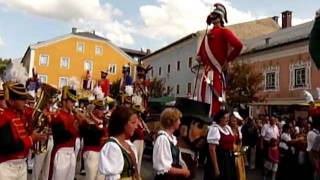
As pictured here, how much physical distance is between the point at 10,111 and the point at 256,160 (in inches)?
482

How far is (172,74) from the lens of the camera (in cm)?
5353

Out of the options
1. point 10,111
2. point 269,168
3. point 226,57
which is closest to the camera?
point 10,111

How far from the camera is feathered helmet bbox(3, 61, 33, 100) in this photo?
5508 millimetres

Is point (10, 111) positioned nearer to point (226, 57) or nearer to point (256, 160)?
point (226, 57)

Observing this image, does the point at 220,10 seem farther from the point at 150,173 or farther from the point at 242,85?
the point at 242,85

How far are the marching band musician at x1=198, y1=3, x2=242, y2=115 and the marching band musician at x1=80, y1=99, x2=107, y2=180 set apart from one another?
2015 millimetres

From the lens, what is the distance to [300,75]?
101 ft

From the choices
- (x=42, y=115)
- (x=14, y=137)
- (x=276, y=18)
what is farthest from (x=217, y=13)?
(x=276, y=18)

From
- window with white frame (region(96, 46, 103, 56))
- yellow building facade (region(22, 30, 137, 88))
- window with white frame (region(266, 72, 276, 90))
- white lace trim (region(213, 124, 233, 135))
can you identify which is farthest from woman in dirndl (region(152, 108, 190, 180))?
window with white frame (region(96, 46, 103, 56))

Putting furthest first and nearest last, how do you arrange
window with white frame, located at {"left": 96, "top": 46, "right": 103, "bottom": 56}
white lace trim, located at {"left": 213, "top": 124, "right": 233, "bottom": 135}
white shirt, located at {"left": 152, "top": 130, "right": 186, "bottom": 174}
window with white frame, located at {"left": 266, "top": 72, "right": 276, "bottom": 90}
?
window with white frame, located at {"left": 96, "top": 46, "right": 103, "bottom": 56}, window with white frame, located at {"left": 266, "top": 72, "right": 276, "bottom": 90}, white lace trim, located at {"left": 213, "top": 124, "right": 233, "bottom": 135}, white shirt, located at {"left": 152, "top": 130, "right": 186, "bottom": 174}

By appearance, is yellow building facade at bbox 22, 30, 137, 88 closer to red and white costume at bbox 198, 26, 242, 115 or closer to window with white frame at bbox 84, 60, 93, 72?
window with white frame at bbox 84, 60, 93, 72

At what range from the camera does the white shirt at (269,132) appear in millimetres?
13962

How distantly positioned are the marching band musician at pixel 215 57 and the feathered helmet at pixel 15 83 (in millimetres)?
2384

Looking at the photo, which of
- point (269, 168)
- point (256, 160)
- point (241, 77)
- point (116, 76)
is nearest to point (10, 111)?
point (269, 168)
